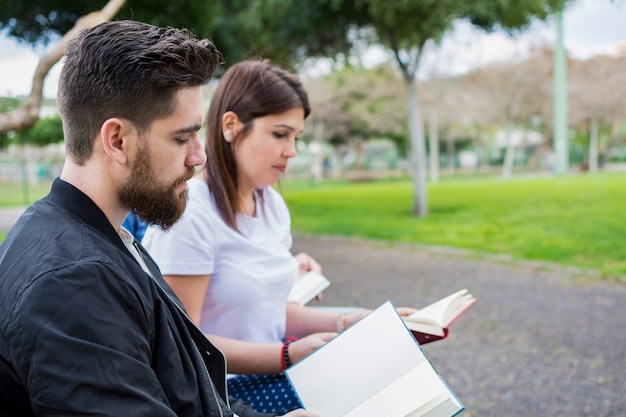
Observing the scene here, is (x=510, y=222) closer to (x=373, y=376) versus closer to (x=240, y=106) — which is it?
(x=240, y=106)

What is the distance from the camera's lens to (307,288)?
270cm

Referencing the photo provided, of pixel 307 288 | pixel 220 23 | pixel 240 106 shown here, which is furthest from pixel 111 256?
pixel 220 23

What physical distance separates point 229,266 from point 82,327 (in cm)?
100

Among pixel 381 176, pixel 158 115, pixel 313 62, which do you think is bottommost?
pixel 381 176

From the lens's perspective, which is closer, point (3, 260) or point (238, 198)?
point (3, 260)

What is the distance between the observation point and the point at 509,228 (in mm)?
10320

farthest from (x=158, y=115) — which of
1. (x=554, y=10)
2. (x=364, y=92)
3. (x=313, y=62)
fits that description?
(x=364, y=92)

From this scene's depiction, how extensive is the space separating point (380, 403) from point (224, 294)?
69 cm

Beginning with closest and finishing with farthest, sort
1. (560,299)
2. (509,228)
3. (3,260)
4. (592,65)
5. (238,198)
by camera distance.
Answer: (3,260)
(238,198)
(560,299)
(509,228)
(592,65)

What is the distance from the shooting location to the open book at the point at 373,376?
1541mm

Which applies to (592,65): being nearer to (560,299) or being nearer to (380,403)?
(560,299)

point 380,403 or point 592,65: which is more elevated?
point 592,65

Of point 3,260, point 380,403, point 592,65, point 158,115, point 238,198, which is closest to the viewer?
point 3,260

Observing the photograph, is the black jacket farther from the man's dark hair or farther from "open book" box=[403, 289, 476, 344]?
"open book" box=[403, 289, 476, 344]
